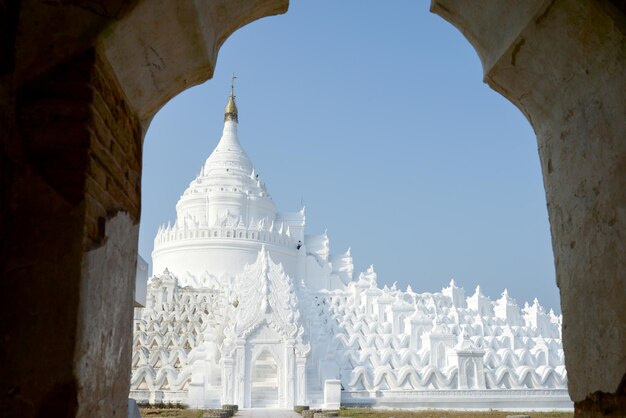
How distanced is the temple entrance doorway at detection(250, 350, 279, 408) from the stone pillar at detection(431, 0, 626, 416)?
56.2 feet

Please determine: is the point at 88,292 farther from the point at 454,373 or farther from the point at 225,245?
the point at 225,245

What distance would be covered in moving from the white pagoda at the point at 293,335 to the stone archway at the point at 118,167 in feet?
55.1

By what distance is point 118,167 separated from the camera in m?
3.47

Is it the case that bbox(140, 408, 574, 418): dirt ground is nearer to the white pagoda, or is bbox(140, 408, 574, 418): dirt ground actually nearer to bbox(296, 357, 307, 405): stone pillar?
bbox(296, 357, 307, 405): stone pillar

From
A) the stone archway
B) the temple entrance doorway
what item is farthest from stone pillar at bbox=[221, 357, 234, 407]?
the stone archway

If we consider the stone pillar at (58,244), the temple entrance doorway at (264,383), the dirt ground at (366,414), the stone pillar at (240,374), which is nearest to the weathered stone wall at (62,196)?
the stone pillar at (58,244)

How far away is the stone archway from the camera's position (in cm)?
283

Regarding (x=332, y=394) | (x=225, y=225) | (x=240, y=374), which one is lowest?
(x=332, y=394)

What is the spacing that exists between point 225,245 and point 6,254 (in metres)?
32.0

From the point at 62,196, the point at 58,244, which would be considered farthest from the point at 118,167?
the point at 58,244

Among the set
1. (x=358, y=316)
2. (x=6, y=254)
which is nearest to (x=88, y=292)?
(x=6, y=254)

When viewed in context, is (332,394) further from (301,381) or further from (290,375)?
(290,375)

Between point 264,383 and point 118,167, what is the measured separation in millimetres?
21245

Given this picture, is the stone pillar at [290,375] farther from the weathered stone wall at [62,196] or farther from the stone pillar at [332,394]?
the weathered stone wall at [62,196]
